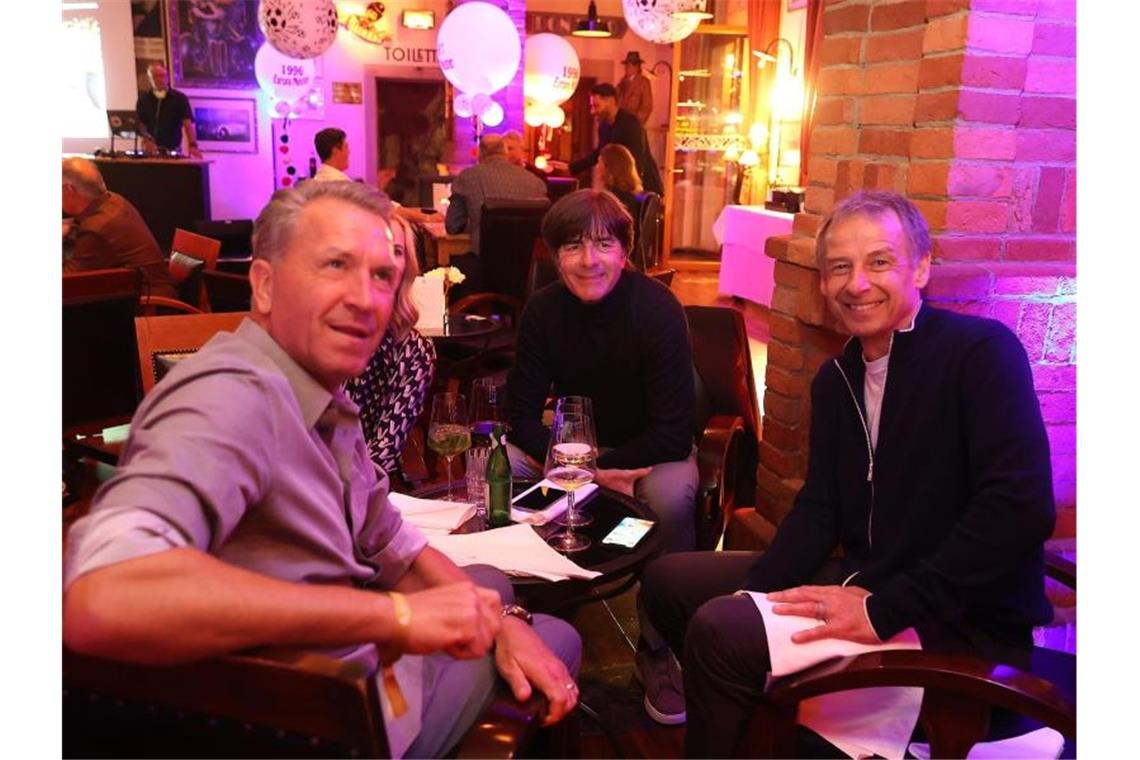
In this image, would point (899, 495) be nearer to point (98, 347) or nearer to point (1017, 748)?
point (1017, 748)

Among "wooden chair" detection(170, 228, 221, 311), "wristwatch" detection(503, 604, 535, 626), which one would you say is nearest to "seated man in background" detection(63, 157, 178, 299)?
"wooden chair" detection(170, 228, 221, 311)

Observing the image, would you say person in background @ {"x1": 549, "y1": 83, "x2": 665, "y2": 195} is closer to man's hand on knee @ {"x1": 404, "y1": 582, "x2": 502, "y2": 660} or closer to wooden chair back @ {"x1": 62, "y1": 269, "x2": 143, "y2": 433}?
wooden chair back @ {"x1": 62, "y1": 269, "x2": 143, "y2": 433}

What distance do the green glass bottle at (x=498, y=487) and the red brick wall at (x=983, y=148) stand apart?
3.32ft

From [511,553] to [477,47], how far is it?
6.31 m

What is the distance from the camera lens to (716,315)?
2.98 meters

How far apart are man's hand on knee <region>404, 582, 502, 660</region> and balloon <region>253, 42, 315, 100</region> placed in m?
8.56

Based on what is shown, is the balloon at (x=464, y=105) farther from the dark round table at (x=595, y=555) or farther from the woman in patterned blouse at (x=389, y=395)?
the dark round table at (x=595, y=555)

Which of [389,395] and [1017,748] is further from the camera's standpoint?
[389,395]

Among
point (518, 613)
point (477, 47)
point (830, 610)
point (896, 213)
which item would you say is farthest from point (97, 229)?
point (830, 610)

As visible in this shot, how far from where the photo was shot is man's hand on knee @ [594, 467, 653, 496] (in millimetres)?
2443

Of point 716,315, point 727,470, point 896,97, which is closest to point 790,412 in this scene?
point 727,470

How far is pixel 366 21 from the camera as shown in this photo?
9852 millimetres

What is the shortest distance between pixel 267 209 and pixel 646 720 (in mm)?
1647

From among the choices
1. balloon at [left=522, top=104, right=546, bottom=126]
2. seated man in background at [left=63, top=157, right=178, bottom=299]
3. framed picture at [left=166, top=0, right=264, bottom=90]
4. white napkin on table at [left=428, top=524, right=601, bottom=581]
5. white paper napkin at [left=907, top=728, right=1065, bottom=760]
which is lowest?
white paper napkin at [left=907, top=728, right=1065, bottom=760]
